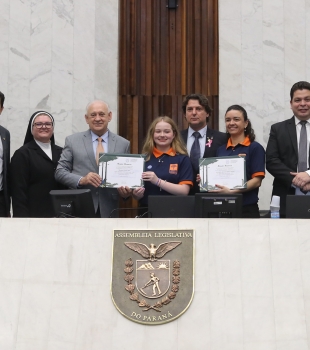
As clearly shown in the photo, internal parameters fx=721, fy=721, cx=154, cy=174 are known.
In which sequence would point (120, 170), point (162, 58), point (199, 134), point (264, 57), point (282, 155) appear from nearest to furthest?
point (120, 170) < point (282, 155) < point (199, 134) < point (264, 57) < point (162, 58)

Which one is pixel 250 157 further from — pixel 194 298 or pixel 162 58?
pixel 162 58

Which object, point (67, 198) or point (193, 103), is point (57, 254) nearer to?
point (67, 198)

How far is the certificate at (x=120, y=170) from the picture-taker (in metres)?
6.66

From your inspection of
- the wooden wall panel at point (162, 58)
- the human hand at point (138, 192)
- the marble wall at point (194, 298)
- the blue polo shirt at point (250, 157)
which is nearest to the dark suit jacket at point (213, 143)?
the blue polo shirt at point (250, 157)

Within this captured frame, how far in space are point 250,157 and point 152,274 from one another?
203 centimetres

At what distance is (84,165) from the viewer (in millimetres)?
7234

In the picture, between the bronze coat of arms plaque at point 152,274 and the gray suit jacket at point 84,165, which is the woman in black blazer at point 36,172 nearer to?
the gray suit jacket at point 84,165

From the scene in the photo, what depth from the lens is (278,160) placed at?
7070 millimetres

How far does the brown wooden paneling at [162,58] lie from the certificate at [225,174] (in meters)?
3.42

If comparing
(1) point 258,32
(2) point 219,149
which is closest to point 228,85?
(1) point 258,32

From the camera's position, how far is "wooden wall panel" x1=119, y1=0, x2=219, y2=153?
32.6ft

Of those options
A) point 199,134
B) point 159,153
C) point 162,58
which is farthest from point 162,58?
point 159,153

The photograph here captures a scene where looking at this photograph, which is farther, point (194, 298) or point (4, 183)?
point (4, 183)

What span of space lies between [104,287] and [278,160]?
7.93ft
